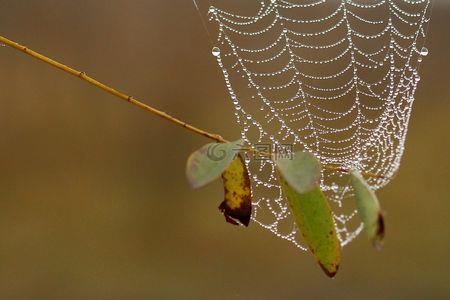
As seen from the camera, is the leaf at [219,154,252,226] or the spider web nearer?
the leaf at [219,154,252,226]

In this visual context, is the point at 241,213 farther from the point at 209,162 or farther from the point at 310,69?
the point at 310,69

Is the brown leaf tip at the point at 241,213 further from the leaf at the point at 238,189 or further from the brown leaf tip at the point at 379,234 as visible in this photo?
the brown leaf tip at the point at 379,234

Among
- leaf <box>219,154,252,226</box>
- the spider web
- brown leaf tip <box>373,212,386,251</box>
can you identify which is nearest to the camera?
brown leaf tip <box>373,212,386,251</box>

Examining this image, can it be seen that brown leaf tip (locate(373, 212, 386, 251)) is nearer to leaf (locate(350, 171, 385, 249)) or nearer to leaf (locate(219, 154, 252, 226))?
leaf (locate(350, 171, 385, 249))

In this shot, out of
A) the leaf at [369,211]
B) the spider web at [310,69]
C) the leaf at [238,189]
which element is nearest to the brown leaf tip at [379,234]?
the leaf at [369,211]

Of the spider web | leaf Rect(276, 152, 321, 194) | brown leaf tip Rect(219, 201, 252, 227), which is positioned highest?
the spider web

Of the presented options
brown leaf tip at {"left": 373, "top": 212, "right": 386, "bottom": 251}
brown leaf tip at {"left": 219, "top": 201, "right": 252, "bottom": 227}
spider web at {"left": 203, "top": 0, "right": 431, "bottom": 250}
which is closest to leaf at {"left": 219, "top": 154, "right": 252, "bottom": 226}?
brown leaf tip at {"left": 219, "top": 201, "right": 252, "bottom": 227}

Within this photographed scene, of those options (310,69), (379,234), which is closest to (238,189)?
(379,234)

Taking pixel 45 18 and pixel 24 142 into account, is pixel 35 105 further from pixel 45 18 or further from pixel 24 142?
pixel 45 18
